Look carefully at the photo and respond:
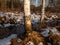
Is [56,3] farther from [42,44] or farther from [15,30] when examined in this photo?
[42,44]

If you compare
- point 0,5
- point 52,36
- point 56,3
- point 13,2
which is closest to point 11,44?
point 52,36

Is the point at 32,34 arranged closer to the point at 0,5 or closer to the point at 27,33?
the point at 27,33

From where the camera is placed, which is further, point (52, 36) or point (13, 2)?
point (13, 2)

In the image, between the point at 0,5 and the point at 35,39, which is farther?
the point at 0,5

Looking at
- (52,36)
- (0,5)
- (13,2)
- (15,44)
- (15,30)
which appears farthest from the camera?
(13,2)

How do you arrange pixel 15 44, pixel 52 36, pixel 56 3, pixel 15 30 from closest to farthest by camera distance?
pixel 15 44
pixel 52 36
pixel 15 30
pixel 56 3

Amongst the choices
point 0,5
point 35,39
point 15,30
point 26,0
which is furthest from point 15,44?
point 0,5

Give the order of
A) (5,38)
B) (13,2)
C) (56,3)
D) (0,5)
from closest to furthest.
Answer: (5,38) < (0,5) < (13,2) < (56,3)

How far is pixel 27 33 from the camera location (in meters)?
7.58

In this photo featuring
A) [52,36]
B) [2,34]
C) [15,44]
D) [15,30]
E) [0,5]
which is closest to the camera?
[15,44]

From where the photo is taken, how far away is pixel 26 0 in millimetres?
7652

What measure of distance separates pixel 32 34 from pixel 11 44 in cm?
97

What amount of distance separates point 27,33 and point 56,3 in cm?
2478

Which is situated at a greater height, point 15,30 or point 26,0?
point 26,0
